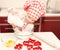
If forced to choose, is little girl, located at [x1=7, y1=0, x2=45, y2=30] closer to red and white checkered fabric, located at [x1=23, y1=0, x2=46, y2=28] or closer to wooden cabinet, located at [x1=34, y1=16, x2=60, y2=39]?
red and white checkered fabric, located at [x1=23, y1=0, x2=46, y2=28]

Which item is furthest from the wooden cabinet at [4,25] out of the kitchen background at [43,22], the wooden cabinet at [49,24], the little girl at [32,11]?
the little girl at [32,11]

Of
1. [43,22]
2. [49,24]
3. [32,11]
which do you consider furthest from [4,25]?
[32,11]

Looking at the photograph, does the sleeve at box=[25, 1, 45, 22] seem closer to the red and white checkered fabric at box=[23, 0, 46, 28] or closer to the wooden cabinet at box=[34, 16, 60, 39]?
the red and white checkered fabric at box=[23, 0, 46, 28]

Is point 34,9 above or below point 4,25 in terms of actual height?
above

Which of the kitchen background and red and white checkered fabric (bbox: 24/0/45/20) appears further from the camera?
the kitchen background

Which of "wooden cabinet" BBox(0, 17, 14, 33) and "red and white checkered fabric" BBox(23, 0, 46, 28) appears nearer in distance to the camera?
"red and white checkered fabric" BBox(23, 0, 46, 28)

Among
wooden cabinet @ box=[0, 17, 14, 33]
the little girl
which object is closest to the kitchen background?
wooden cabinet @ box=[0, 17, 14, 33]

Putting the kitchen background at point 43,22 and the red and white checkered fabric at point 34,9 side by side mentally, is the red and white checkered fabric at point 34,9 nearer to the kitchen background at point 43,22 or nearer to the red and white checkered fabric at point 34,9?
the red and white checkered fabric at point 34,9

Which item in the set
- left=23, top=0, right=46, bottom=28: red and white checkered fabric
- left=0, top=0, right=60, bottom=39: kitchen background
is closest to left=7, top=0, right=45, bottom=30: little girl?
left=23, top=0, right=46, bottom=28: red and white checkered fabric

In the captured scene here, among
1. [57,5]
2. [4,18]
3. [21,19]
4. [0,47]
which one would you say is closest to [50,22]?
[57,5]

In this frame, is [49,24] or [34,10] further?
[49,24]

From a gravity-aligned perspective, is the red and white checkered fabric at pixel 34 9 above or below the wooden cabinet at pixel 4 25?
above

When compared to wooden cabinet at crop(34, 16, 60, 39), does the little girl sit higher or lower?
higher

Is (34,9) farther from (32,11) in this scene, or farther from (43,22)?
(43,22)
